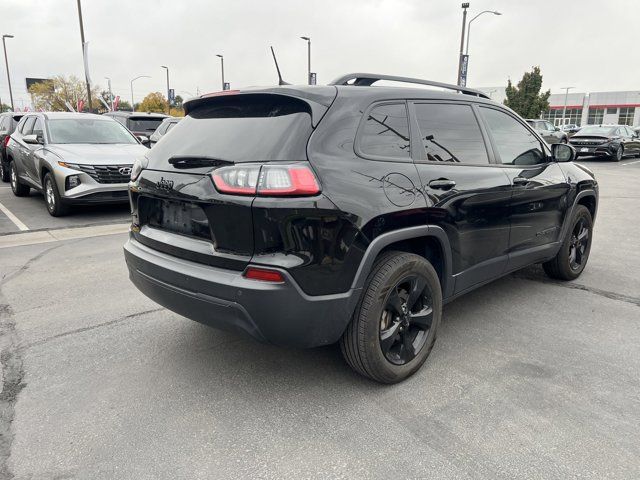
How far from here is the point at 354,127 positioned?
107 inches

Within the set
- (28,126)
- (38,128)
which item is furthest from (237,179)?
(28,126)

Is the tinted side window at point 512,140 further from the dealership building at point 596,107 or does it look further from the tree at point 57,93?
the dealership building at point 596,107

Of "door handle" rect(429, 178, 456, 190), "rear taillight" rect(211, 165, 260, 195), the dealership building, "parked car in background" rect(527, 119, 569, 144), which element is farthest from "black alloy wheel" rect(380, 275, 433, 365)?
the dealership building

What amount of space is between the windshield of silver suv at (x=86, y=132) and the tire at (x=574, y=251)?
7.34 meters

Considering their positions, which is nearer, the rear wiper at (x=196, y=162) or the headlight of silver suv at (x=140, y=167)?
the rear wiper at (x=196, y=162)

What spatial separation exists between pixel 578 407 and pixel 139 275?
2620mm

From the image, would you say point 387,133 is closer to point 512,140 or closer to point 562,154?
point 512,140

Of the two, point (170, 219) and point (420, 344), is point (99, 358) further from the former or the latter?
point (420, 344)

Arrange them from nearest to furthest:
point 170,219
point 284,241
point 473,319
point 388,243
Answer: point 284,241 < point 388,243 < point 170,219 < point 473,319

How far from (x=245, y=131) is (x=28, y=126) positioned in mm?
8533

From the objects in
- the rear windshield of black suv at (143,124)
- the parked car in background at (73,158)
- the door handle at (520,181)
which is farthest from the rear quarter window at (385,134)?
the rear windshield of black suv at (143,124)

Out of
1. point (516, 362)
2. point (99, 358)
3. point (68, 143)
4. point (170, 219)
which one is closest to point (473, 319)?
point (516, 362)

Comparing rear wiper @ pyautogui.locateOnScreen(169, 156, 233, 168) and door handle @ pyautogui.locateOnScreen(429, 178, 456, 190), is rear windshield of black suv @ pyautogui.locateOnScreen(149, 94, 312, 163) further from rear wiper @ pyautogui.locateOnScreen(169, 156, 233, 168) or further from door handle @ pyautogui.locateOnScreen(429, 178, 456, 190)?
door handle @ pyautogui.locateOnScreen(429, 178, 456, 190)

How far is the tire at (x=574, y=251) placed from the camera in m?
4.69
